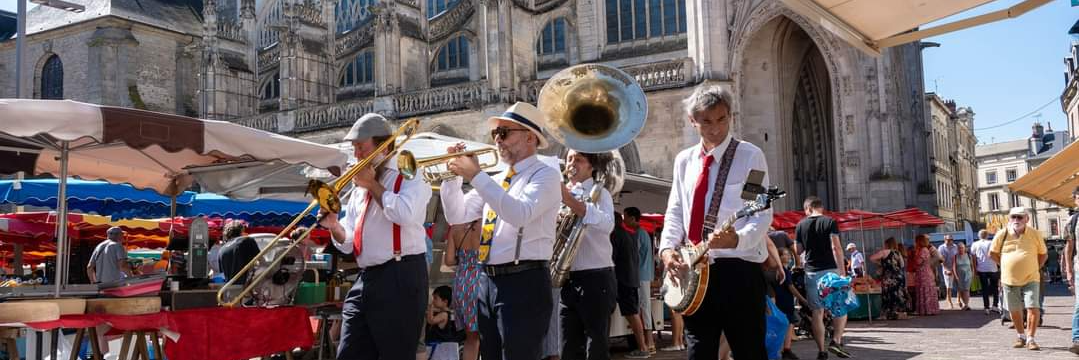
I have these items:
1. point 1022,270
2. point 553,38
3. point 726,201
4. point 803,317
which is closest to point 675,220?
point 726,201

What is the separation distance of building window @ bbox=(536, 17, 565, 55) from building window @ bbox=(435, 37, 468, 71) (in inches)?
124

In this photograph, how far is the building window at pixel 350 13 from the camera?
30.3 metres

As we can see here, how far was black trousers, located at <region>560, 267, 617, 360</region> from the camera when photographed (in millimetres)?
5043

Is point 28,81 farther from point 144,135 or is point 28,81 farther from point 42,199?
point 144,135

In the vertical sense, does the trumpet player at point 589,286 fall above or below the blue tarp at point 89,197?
below

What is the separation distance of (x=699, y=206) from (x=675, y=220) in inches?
6.4

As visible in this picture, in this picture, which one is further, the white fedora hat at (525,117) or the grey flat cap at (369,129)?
the grey flat cap at (369,129)

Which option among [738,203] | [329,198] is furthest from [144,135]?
[738,203]

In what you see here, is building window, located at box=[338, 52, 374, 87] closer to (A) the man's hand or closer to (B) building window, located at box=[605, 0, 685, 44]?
(B) building window, located at box=[605, 0, 685, 44]

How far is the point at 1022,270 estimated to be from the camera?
9.22m

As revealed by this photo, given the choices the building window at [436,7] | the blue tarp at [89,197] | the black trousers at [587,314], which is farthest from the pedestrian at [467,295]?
the building window at [436,7]

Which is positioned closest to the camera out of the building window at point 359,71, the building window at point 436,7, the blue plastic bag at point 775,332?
the blue plastic bag at point 775,332

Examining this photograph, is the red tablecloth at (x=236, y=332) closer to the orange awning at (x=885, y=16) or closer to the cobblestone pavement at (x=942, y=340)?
the orange awning at (x=885, y=16)

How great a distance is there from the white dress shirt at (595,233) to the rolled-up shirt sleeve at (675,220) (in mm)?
994
